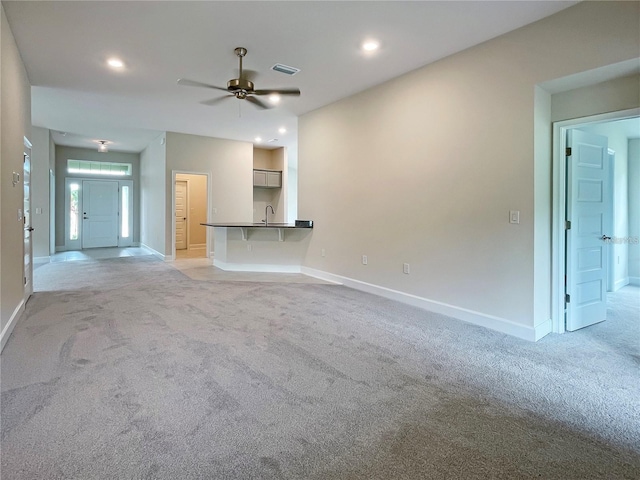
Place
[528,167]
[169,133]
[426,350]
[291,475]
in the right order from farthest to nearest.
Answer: [169,133] → [528,167] → [426,350] → [291,475]

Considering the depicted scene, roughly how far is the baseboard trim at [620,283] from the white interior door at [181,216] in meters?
9.73

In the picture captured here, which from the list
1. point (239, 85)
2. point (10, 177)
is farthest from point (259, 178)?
point (10, 177)

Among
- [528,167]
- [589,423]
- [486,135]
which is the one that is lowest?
[589,423]

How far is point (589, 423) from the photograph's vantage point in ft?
6.26

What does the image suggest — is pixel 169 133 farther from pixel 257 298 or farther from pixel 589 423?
pixel 589 423

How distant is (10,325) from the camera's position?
3.14 metres

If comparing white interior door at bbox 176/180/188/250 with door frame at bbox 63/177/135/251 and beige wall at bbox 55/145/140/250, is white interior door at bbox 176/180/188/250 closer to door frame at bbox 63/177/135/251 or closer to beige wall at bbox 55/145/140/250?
beige wall at bbox 55/145/140/250

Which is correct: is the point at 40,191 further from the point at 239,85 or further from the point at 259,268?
the point at 239,85

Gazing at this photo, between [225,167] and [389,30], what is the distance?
5.95 metres

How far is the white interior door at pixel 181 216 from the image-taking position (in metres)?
10.1

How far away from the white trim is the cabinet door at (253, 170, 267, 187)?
6.25 metres

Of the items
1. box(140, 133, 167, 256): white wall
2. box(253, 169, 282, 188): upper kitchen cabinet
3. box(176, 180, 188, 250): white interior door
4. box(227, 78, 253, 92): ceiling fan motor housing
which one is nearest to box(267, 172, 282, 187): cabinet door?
box(253, 169, 282, 188): upper kitchen cabinet

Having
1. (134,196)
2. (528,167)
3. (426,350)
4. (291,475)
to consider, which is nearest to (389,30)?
→ (528,167)

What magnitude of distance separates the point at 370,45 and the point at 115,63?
116 inches
